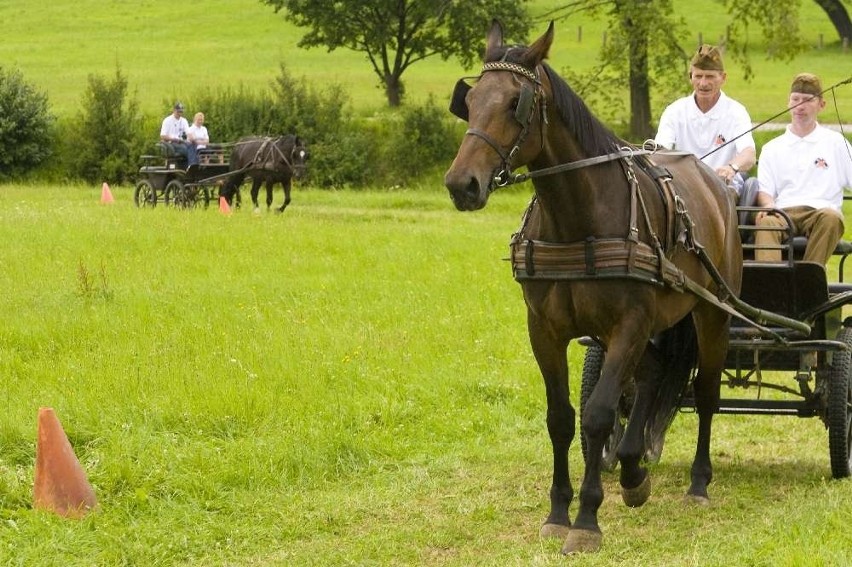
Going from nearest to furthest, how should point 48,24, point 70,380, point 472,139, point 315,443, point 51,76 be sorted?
point 472,139 < point 315,443 < point 70,380 < point 51,76 < point 48,24

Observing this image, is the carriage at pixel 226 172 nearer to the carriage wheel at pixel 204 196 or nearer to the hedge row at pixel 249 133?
the carriage wheel at pixel 204 196

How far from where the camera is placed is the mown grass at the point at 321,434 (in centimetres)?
627

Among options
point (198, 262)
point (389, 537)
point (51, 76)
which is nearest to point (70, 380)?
point (389, 537)

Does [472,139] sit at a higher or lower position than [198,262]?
higher

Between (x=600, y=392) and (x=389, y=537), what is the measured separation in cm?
133

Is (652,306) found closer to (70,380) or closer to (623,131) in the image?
(70,380)

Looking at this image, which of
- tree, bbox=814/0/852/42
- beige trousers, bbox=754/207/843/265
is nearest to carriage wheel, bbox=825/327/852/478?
beige trousers, bbox=754/207/843/265

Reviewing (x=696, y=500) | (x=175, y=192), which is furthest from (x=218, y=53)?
(x=696, y=500)

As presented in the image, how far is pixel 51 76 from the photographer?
1986 inches

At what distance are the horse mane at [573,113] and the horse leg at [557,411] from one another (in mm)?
907

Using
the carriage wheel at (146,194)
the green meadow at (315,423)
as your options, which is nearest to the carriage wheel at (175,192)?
the carriage wheel at (146,194)

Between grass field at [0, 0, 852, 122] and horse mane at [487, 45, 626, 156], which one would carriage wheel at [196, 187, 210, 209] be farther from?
horse mane at [487, 45, 626, 156]

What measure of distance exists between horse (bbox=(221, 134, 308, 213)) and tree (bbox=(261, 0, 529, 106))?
13.9 metres

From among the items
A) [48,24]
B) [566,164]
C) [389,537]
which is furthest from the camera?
[48,24]
